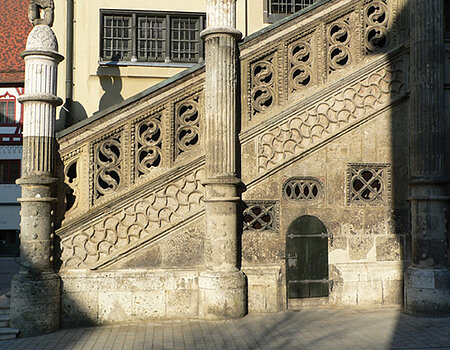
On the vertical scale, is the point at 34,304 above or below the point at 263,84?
below

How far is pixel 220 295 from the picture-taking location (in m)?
7.57

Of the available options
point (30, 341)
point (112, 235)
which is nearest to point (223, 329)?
point (112, 235)

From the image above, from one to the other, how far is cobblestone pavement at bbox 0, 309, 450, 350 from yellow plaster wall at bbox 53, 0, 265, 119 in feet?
18.9

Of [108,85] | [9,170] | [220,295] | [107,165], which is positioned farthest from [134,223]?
[9,170]

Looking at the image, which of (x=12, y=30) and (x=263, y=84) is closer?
(x=263, y=84)

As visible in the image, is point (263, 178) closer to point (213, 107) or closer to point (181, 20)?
point (213, 107)

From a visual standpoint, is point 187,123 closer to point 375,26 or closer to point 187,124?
point 187,124

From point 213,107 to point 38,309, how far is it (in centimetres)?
420

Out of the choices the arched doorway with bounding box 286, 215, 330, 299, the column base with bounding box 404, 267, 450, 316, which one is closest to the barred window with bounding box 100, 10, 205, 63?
the arched doorway with bounding box 286, 215, 330, 299

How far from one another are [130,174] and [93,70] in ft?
14.4

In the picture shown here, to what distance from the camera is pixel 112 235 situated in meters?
7.66

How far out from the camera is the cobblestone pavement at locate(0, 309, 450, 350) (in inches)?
252

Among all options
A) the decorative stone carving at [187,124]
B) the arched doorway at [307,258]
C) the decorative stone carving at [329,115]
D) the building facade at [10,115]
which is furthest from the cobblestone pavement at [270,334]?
the building facade at [10,115]

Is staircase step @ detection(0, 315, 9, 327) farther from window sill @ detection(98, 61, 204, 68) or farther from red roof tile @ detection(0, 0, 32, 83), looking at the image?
red roof tile @ detection(0, 0, 32, 83)
